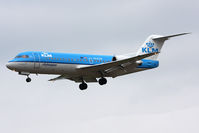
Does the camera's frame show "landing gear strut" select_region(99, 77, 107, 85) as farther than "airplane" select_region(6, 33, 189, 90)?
Yes

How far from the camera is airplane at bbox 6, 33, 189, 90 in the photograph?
156 ft

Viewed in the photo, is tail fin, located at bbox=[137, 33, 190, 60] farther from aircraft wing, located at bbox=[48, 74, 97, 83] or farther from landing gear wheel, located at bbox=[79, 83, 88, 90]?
landing gear wheel, located at bbox=[79, 83, 88, 90]

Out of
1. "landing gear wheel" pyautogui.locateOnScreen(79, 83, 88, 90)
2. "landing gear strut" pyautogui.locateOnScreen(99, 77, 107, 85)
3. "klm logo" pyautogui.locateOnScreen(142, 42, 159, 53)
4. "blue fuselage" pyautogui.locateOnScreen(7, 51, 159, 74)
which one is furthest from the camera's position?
"klm logo" pyautogui.locateOnScreen(142, 42, 159, 53)

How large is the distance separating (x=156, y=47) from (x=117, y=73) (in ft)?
20.0

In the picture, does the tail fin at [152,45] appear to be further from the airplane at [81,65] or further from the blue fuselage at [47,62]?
the blue fuselage at [47,62]

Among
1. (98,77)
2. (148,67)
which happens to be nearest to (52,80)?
(98,77)

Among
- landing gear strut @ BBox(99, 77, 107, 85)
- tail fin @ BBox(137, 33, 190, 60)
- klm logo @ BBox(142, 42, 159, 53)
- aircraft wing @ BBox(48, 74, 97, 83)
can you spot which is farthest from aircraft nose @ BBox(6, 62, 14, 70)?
klm logo @ BBox(142, 42, 159, 53)

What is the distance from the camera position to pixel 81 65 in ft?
162

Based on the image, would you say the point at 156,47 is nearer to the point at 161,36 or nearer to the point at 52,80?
the point at 161,36

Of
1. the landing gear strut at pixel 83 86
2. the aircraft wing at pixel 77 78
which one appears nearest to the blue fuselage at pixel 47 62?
the aircraft wing at pixel 77 78

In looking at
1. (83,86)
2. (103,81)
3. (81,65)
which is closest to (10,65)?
(81,65)

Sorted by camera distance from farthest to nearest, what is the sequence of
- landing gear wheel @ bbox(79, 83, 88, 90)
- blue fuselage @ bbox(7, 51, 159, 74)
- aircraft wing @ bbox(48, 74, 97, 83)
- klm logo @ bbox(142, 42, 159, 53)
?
klm logo @ bbox(142, 42, 159, 53) < landing gear wheel @ bbox(79, 83, 88, 90) < aircraft wing @ bbox(48, 74, 97, 83) < blue fuselage @ bbox(7, 51, 159, 74)

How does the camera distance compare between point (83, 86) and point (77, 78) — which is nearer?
point (77, 78)

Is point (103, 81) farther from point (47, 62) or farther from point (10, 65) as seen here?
point (10, 65)
